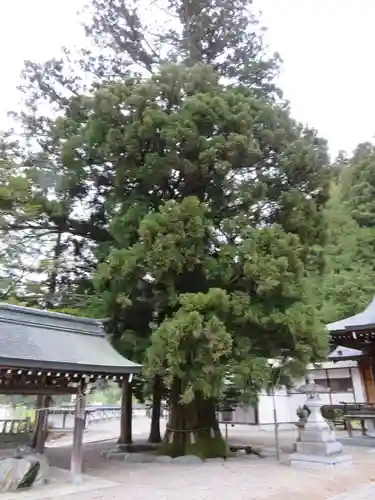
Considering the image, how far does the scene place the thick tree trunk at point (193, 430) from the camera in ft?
32.7

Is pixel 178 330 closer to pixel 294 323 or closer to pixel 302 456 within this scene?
pixel 294 323

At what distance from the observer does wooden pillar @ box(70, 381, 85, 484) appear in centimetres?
733

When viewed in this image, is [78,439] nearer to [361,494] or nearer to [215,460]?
[215,460]

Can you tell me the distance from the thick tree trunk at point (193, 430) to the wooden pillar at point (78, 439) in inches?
108

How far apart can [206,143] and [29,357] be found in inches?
249

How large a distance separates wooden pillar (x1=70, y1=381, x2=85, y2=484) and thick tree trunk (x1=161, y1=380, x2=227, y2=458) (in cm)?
275

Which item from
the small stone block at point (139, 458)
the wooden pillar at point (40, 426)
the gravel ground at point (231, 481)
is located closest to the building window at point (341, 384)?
the gravel ground at point (231, 481)

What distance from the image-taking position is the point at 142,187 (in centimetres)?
1096

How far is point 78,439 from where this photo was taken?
7.48 meters

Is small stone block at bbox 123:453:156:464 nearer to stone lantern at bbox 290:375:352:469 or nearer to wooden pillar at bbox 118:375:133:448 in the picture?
wooden pillar at bbox 118:375:133:448

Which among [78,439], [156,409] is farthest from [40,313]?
[156,409]

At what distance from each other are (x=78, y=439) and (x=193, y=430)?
3464 mm

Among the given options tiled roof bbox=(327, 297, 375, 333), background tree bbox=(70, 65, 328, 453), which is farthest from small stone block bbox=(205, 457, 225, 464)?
tiled roof bbox=(327, 297, 375, 333)

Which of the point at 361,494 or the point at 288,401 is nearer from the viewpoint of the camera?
the point at 361,494
